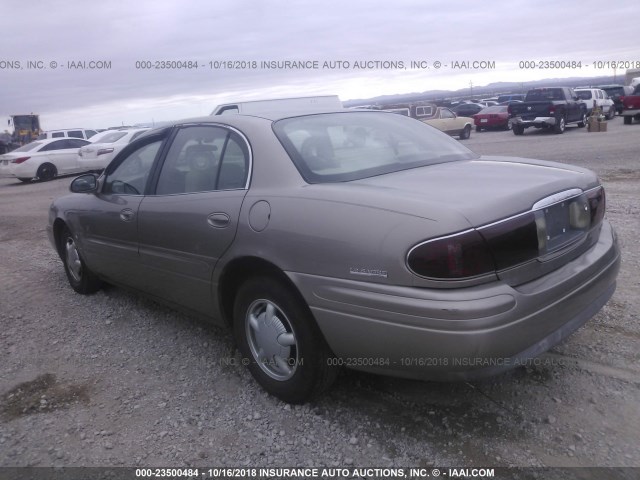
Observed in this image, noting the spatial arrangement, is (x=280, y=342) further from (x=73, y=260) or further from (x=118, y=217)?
(x=73, y=260)

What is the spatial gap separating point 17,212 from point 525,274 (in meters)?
11.9

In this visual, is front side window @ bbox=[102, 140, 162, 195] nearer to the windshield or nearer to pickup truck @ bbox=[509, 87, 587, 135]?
the windshield

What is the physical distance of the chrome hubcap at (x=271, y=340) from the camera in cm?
314

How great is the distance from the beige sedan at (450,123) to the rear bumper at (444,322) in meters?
22.3

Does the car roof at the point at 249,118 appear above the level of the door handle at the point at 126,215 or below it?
above

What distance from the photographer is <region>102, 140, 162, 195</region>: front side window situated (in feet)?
13.8

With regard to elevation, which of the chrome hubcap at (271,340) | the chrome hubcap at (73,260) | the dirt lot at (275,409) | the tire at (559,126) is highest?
the tire at (559,126)

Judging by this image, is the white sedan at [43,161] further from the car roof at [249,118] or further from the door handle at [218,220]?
the door handle at [218,220]

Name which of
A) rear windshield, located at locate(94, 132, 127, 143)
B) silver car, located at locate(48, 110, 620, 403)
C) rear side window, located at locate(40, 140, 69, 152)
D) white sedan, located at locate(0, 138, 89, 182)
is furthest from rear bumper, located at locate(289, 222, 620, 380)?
rear side window, located at locate(40, 140, 69, 152)

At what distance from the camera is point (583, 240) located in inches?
121

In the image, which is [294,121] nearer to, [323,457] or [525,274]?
[525,274]

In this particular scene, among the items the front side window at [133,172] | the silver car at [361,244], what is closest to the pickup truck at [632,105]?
the silver car at [361,244]

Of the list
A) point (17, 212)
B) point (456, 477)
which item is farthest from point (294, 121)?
point (17, 212)

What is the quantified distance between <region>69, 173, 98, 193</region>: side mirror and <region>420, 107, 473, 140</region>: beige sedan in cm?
2076
